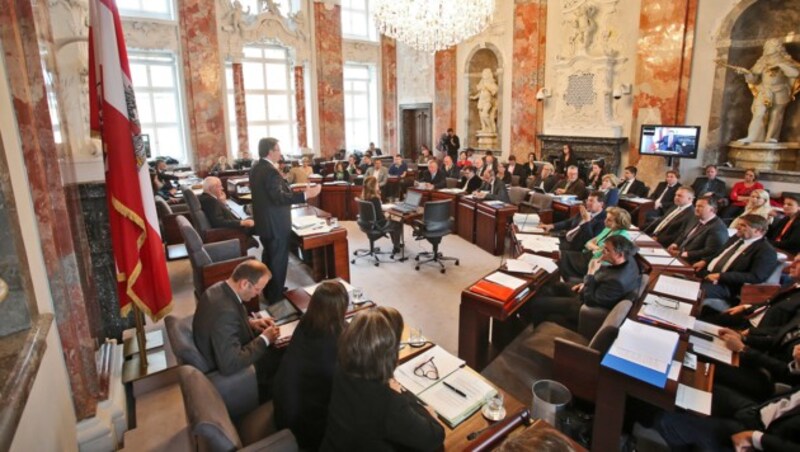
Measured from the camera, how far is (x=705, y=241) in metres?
4.64

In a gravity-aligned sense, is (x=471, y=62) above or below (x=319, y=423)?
above

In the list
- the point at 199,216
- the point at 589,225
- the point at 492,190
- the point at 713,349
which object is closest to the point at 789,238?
the point at 589,225

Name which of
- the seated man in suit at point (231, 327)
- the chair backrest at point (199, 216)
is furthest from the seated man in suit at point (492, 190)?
the seated man in suit at point (231, 327)

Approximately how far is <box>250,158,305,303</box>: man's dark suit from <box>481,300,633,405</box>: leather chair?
8.19 feet

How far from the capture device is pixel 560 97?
1078cm

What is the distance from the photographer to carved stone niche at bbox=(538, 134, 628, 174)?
32.4 ft

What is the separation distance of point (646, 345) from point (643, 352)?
0.09m

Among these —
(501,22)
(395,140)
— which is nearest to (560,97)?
(501,22)

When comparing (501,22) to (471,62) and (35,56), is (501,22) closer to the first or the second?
(471,62)

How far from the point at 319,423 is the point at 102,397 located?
162cm

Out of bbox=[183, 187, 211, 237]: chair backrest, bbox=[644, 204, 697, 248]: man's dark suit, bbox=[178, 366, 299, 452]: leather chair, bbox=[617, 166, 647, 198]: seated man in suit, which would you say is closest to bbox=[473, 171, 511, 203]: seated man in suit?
bbox=[617, 166, 647, 198]: seated man in suit

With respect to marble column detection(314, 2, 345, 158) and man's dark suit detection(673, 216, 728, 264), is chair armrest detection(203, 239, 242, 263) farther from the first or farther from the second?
marble column detection(314, 2, 345, 158)

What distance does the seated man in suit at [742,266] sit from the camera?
3.88 metres

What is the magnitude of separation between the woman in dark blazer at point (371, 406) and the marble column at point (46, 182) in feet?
5.55
